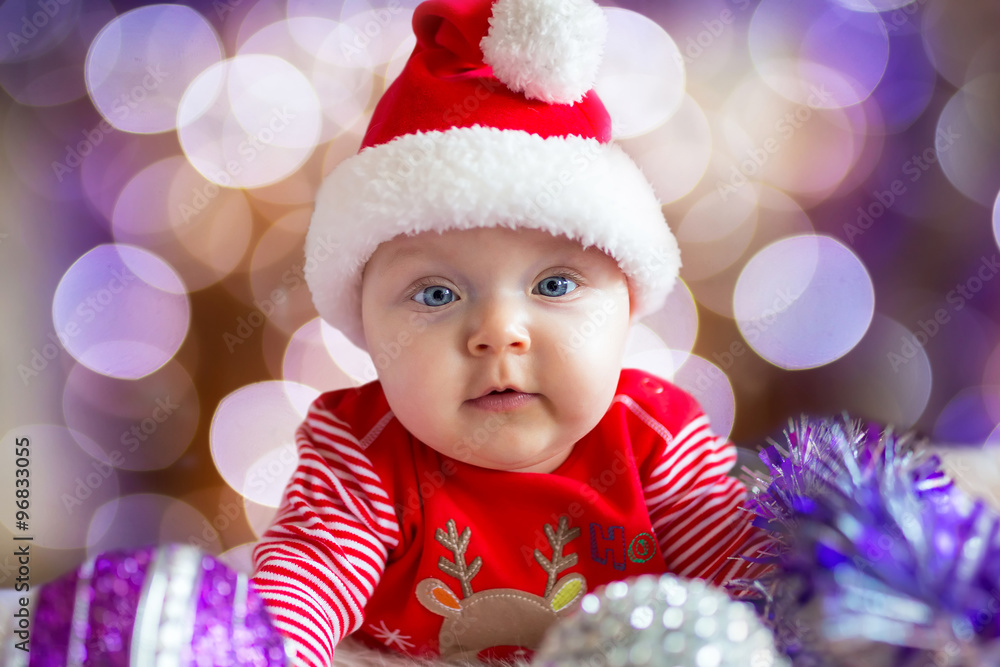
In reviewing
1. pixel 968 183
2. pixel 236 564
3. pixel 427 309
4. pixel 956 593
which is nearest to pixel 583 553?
pixel 427 309

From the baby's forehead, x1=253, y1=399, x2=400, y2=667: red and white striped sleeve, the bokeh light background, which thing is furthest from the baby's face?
the bokeh light background

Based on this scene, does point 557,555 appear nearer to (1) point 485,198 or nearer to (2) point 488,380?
(2) point 488,380

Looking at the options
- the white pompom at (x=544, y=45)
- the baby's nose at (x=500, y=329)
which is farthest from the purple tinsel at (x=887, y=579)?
the white pompom at (x=544, y=45)

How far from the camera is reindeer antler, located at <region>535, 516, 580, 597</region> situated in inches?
32.5

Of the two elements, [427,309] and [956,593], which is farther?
[427,309]

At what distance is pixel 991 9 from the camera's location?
122 cm

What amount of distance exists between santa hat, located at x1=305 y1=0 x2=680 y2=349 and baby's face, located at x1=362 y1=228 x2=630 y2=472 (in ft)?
0.08

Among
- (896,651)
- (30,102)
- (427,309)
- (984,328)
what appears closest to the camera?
(896,651)

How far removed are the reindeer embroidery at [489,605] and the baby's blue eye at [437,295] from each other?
234mm

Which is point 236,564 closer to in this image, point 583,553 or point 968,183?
point 583,553

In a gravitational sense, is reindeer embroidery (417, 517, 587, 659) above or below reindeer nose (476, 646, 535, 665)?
above

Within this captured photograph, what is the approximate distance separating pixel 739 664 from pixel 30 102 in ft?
3.63

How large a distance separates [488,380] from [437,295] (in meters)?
0.10

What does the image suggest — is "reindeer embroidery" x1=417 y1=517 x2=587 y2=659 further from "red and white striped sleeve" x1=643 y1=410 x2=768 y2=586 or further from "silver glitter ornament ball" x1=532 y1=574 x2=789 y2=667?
"silver glitter ornament ball" x1=532 y1=574 x2=789 y2=667
